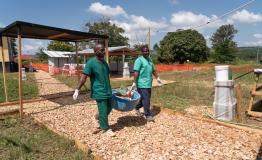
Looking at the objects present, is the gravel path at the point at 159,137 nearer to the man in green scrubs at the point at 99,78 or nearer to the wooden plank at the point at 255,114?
the man in green scrubs at the point at 99,78

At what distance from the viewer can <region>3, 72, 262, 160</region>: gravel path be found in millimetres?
3594

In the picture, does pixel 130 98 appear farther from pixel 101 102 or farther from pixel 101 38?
pixel 101 38

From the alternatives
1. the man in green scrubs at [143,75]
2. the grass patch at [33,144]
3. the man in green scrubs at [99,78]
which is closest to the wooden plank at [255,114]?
the man in green scrubs at [143,75]

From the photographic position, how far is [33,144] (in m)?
4.06

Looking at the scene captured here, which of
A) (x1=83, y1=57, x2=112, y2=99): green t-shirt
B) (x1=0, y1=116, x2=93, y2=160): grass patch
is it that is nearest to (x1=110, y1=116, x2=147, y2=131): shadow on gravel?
(x1=83, y1=57, x2=112, y2=99): green t-shirt

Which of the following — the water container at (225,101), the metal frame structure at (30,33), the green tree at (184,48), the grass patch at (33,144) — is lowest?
the grass patch at (33,144)

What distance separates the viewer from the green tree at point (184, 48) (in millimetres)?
39094

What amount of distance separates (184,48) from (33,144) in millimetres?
37273

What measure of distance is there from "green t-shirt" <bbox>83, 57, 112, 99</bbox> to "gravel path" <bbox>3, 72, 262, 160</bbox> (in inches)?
32.0

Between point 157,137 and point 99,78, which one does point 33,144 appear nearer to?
point 99,78

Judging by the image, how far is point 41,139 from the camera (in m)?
4.30

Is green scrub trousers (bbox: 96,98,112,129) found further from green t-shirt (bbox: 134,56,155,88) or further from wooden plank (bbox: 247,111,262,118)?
wooden plank (bbox: 247,111,262,118)

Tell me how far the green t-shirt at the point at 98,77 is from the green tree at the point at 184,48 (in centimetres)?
3629

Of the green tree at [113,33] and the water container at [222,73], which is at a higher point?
the green tree at [113,33]
